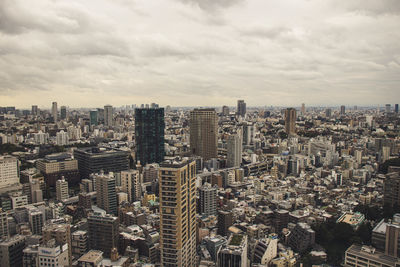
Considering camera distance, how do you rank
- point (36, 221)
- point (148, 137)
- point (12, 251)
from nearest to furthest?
point (12, 251) → point (36, 221) → point (148, 137)

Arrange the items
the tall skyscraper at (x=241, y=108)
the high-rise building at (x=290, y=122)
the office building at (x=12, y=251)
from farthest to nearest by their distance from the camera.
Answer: the tall skyscraper at (x=241, y=108) → the high-rise building at (x=290, y=122) → the office building at (x=12, y=251)

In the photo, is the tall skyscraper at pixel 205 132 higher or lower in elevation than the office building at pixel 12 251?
higher

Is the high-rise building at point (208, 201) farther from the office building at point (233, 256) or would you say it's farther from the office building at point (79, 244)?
the office building at point (79, 244)

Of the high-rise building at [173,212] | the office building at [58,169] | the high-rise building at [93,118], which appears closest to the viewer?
the high-rise building at [173,212]

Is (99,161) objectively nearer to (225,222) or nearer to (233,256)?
(225,222)

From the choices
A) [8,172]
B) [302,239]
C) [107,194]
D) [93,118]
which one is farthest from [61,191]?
[93,118]

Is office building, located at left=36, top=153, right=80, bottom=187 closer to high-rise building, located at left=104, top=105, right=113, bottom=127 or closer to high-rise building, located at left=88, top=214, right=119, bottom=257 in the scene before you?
high-rise building, located at left=88, top=214, right=119, bottom=257

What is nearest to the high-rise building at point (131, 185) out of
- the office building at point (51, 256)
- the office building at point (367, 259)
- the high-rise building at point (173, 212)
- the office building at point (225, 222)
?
the office building at point (225, 222)
